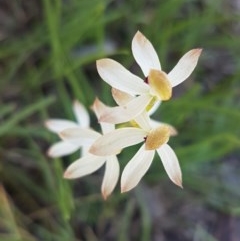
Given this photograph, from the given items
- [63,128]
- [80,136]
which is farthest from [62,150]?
[80,136]

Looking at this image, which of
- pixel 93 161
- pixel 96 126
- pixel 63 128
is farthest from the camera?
pixel 96 126

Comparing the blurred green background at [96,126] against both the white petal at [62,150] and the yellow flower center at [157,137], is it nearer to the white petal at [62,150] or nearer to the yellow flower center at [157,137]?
the white petal at [62,150]

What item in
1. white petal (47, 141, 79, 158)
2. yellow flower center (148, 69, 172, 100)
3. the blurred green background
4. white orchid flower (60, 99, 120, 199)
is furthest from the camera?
the blurred green background

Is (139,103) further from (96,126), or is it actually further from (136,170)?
(96,126)

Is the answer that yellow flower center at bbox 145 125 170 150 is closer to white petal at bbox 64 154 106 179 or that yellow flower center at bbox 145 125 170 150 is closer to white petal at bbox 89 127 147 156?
white petal at bbox 89 127 147 156

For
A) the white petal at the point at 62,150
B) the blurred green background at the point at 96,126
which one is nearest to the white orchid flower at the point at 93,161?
the white petal at the point at 62,150

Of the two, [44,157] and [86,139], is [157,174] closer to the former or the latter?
[44,157]

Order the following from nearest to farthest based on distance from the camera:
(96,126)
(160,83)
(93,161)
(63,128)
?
1. (160,83)
2. (93,161)
3. (63,128)
4. (96,126)

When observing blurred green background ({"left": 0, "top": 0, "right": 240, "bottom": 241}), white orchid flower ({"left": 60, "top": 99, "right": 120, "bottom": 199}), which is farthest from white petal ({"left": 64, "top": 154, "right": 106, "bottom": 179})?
blurred green background ({"left": 0, "top": 0, "right": 240, "bottom": 241})

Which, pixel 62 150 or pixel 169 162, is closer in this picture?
pixel 169 162
